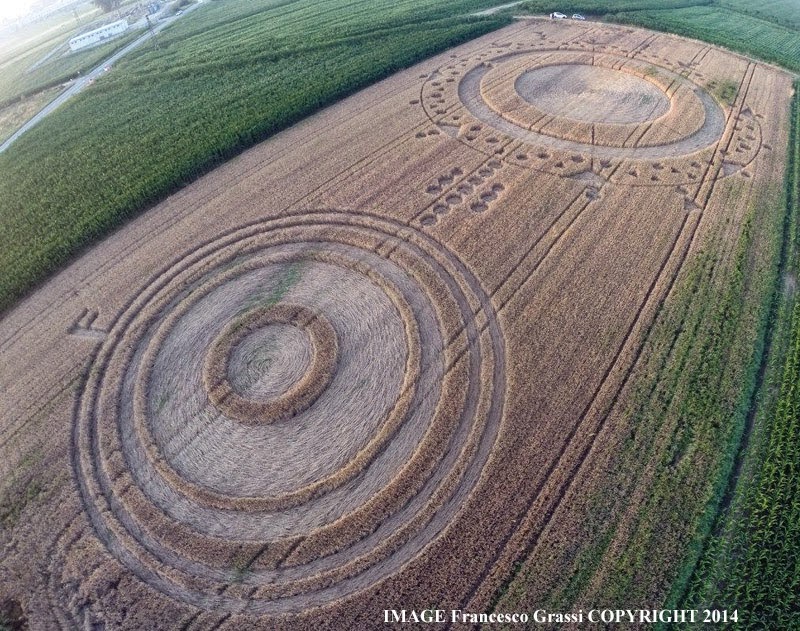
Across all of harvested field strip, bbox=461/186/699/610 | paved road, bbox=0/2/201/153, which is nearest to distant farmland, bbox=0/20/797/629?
harvested field strip, bbox=461/186/699/610

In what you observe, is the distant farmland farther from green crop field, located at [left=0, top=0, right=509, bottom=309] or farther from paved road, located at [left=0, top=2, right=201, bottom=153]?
paved road, located at [left=0, top=2, right=201, bottom=153]

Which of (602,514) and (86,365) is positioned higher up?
(86,365)

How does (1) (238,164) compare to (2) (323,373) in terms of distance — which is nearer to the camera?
(2) (323,373)

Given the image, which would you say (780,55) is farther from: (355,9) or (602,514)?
(602,514)

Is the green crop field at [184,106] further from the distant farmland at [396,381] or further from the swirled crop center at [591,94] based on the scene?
the swirled crop center at [591,94]

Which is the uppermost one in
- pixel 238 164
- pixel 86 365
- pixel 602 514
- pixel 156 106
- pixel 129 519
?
pixel 156 106

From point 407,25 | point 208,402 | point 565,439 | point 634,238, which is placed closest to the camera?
point 565,439

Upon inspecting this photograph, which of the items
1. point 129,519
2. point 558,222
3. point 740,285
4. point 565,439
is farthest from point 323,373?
point 740,285

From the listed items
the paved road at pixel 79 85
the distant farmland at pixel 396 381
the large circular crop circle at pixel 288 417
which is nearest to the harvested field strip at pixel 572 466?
the distant farmland at pixel 396 381
